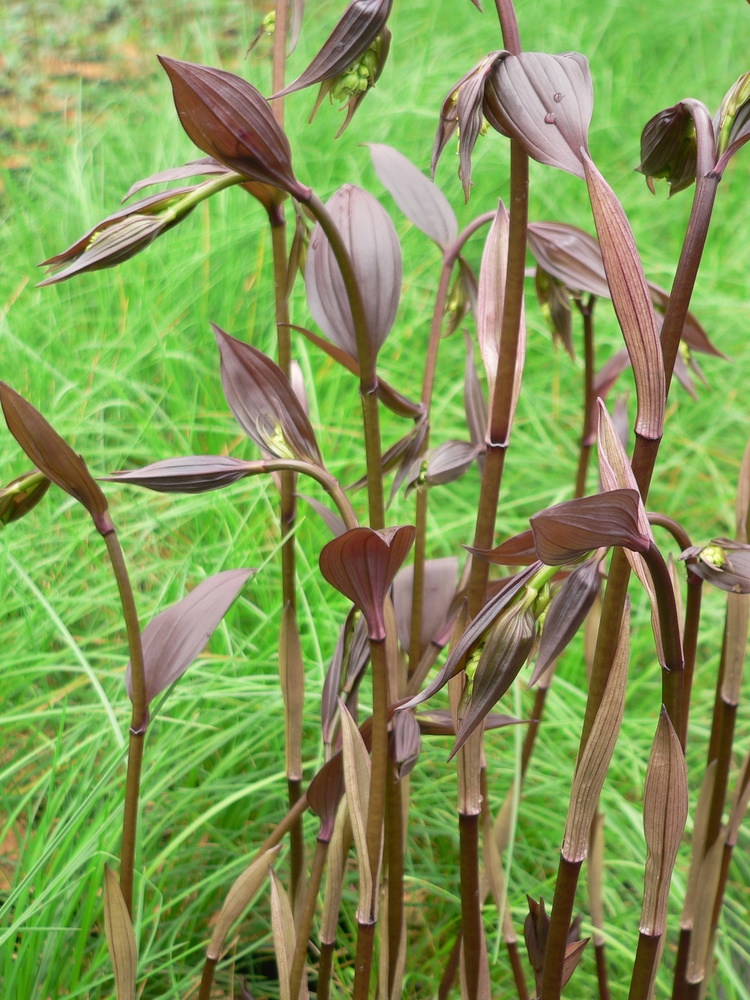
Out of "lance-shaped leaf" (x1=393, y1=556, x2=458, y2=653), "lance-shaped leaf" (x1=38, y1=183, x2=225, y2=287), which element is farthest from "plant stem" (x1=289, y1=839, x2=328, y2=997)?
"lance-shaped leaf" (x1=38, y1=183, x2=225, y2=287)

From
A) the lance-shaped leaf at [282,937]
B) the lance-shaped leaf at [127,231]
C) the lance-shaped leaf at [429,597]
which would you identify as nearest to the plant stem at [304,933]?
the lance-shaped leaf at [282,937]

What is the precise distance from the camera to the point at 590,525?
28 cm

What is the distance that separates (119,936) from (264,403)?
0.30 meters

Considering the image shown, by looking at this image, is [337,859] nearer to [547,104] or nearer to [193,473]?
[193,473]

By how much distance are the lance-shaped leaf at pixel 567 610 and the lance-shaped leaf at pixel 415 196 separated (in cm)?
28

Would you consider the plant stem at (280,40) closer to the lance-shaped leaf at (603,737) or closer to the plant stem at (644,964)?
the lance-shaped leaf at (603,737)

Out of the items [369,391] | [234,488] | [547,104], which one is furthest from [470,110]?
[234,488]

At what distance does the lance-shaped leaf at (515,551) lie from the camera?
13.8 inches

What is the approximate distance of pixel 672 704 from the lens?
1.15 feet

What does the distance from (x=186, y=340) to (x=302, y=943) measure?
97 cm

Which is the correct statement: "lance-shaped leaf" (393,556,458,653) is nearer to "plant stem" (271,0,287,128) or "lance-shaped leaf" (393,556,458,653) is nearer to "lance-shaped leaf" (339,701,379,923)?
"lance-shaped leaf" (339,701,379,923)

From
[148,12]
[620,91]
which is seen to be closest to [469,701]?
[620,91]

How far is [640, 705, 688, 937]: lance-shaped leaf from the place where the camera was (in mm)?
341

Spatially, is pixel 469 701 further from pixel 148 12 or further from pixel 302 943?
pixel 148 12
